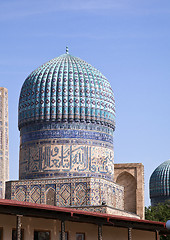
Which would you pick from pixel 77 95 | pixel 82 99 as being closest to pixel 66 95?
pixel 77 95

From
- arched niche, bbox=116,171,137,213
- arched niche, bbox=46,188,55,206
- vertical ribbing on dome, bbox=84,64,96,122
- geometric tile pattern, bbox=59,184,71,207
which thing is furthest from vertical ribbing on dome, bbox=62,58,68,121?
arched niche, bbox=116,171,137,213

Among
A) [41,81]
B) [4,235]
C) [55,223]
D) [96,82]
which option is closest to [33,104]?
[41,81]

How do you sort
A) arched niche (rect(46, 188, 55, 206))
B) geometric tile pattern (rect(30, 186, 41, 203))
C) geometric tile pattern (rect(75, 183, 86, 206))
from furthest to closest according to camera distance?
geometric tile pattern (rect(30, 186, 41, 203))
arched niche (rect(46, 188, 55, 206))
geometric tile pattern (rect(75, 183, 86, 206))

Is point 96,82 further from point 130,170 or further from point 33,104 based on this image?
point 130,170

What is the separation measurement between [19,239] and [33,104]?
35.5 feet

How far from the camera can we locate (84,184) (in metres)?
21.3

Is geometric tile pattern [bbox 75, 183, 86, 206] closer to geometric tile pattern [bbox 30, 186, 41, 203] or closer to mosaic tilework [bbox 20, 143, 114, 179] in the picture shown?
mosaic tilework [bbox 20, 143, 114, 179]

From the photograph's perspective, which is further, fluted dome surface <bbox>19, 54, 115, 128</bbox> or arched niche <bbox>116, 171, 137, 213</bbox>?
arched niche <bbox>116, 171, 137, 213</bbox>

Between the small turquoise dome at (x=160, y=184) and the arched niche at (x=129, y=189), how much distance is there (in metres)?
15.3

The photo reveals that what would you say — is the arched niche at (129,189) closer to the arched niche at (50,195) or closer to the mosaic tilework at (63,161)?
the mosaic tilework at (63,161)

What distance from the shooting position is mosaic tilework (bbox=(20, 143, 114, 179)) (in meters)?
22.1

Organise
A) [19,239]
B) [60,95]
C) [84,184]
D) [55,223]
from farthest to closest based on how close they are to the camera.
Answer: [60,95] < [84,184] < [55,223] < [19,239]

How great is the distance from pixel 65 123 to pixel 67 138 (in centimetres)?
60

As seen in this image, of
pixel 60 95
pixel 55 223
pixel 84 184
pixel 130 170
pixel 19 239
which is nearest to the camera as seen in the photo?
pixel 19 239
